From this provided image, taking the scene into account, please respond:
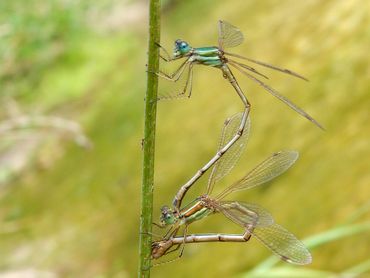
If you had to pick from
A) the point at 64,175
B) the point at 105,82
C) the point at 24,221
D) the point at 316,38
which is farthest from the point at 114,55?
the point at 316,38

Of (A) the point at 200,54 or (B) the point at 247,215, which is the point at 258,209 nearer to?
(B) the point at 247,215

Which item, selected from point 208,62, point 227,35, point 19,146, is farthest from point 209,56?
point 19,146

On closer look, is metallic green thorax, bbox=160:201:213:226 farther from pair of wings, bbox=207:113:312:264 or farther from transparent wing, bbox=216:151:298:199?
transparent wing, bbox=216:151:298:199

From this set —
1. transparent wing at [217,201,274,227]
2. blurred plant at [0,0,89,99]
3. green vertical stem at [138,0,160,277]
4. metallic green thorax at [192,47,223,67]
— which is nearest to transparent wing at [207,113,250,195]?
transparent wing at [217,201,274,227]

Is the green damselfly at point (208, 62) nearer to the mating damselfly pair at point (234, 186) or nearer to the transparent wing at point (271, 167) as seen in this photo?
the mating damselfly pair at point (234, 186)

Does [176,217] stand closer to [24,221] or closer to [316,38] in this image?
[316,38]

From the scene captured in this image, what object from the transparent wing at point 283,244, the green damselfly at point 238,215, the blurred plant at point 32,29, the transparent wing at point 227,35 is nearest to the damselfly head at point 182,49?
the transparent wing at point 227,35
